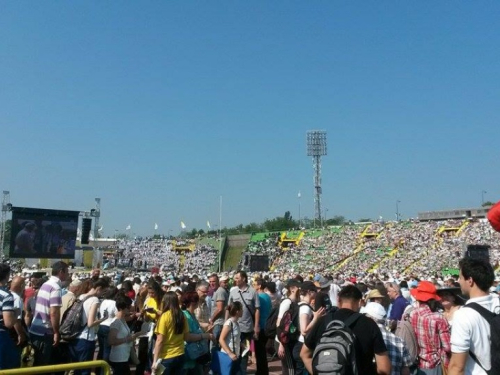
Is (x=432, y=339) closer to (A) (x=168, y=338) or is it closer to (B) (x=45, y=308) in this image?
(A) (x=168, y=338)

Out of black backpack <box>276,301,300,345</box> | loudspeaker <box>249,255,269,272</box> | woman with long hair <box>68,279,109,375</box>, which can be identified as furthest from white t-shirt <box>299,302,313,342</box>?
loudspeaker <box>249,255,269,272</box>

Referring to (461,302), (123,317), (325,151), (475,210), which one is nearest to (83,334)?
(123,317)

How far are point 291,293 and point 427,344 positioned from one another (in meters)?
2.46

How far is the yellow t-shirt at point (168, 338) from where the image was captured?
20.2 feet

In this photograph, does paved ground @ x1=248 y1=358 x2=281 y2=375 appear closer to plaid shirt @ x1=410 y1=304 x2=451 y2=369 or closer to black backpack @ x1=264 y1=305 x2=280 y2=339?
black backpack @ x1=264 y1=305 x2=280 y2=339

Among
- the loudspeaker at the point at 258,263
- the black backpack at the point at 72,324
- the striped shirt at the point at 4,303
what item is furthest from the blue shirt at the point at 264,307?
the loudspeaker at the point at 258,263

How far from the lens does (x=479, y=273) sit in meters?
3.73

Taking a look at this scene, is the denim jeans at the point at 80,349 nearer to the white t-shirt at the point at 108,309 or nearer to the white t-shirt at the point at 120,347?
the white t-shirt at the point at 120,347

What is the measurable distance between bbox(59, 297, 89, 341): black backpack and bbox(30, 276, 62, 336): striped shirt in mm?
227

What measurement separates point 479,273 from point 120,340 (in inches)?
177

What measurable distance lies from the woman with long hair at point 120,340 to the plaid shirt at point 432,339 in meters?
3.54

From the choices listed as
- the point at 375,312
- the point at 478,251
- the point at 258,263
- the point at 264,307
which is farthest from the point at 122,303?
the point at 258,263

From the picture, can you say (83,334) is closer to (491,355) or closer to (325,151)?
(491,355)

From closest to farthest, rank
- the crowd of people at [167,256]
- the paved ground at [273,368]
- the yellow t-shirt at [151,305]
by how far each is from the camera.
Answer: the yellow t-shirt at [151,305] → the paved ground at [273,368] → the crowd of people at [167,256]
